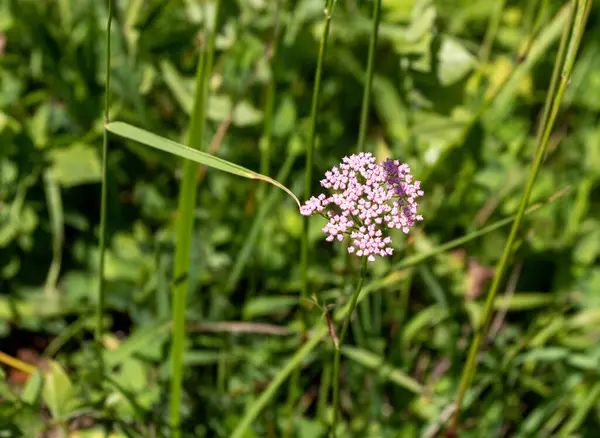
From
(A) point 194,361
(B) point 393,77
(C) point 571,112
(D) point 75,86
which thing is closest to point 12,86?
(D) point 75,86

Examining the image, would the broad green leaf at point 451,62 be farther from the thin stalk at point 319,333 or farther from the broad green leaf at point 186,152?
the broad green leaf at point 186,152

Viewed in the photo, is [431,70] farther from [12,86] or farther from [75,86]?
[12,86]

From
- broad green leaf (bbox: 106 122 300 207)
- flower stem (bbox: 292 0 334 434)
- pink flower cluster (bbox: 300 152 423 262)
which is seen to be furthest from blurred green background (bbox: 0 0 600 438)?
pink flower cluster (bbox: 300 152 423 262)

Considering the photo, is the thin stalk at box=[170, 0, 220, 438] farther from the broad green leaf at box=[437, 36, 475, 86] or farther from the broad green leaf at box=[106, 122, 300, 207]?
the broad green leaf at box=[437, 36, 475, 86]

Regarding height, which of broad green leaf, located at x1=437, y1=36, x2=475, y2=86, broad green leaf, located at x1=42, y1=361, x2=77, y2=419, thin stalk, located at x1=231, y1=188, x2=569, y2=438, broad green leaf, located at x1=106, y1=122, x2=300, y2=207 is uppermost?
broad green leaf, located at x1=437, y1=36, x2=475, y2=86

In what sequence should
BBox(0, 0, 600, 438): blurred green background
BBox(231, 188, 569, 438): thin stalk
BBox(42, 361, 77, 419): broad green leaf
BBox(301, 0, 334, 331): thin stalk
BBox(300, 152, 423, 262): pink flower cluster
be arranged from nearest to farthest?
BBox(300, 152, 423, 262): pink flower cluster < BBox(301, 0, 334, 331): thin stalk < BBox(231, 188, 569, 438): thin stalk < BBox(42, 361, 77, 419): broad green leaf < BBox(0, 0, 600, 438): blurred green background

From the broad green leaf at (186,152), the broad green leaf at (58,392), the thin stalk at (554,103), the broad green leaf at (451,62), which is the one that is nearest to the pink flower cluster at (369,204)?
the broad green leaf at (186,152)

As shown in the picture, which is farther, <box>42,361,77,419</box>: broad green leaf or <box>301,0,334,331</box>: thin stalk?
<box>42,361,77,419</box>: broad green leaf
